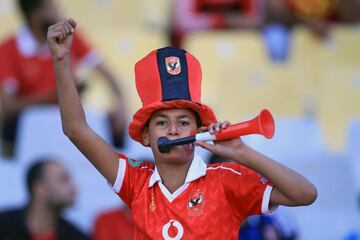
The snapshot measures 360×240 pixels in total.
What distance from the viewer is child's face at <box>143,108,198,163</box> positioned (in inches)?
136

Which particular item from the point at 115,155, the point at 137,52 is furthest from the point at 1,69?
the point at 115,155

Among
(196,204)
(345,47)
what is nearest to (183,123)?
(196,204)

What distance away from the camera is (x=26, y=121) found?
6293 millimetres

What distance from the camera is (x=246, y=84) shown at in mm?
6852

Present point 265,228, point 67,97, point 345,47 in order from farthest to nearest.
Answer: point 345,47
point 265,228
point 67,97

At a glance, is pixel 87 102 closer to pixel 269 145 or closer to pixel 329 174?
pixel 269 145

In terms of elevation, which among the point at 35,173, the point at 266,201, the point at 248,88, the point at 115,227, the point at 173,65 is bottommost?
the point at 115,227

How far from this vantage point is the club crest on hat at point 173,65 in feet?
11.5

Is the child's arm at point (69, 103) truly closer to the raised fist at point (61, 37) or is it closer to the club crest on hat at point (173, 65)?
the raised fist at point (61, 37)

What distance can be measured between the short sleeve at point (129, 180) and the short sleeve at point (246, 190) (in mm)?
313

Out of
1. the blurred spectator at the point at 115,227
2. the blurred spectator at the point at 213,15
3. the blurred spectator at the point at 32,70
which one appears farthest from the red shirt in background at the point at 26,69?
the blurred spectator at the point at 213,15

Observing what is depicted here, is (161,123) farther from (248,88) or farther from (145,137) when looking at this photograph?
(248,88)

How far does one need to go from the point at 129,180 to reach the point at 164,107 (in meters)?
0.33

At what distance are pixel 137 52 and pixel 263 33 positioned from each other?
43.7 inches
